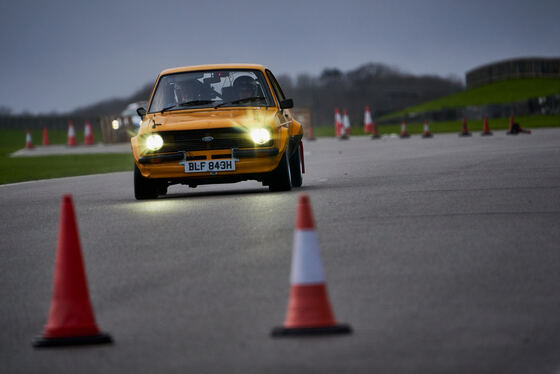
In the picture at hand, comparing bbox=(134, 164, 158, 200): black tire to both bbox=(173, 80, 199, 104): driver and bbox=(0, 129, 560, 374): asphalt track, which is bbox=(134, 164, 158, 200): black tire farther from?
bbox=(173, 80, 199, 104): driver

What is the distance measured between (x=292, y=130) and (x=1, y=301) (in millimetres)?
7326

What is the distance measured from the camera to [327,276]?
23.2 feet

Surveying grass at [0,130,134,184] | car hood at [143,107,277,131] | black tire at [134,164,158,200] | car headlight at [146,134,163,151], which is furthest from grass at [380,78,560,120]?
car headlight at [146,134,163,151]

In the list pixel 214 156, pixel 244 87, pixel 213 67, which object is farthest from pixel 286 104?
pixel 214 156

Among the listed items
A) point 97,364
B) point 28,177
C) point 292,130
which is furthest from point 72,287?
point 28,177

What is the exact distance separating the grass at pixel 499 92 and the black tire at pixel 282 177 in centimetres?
3763

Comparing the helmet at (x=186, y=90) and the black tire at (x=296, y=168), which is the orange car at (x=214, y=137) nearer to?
the helmet at (x=186, y=90)

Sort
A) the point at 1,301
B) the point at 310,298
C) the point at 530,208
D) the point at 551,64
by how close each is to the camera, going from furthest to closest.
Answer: the point at 551,64 → the point at 530,208 → the point at 1,301 → the point at 310,298

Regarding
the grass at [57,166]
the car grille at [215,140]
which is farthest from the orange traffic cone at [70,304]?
the grass at [57,166]

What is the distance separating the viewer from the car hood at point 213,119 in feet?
41.4

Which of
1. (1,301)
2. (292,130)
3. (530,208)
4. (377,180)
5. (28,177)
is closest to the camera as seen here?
(1,301)

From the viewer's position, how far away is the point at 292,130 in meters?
13.8

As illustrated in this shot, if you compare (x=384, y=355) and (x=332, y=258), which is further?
(x=332, y=258)

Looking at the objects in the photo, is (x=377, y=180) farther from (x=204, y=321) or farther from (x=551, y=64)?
(x=551, y=64)
